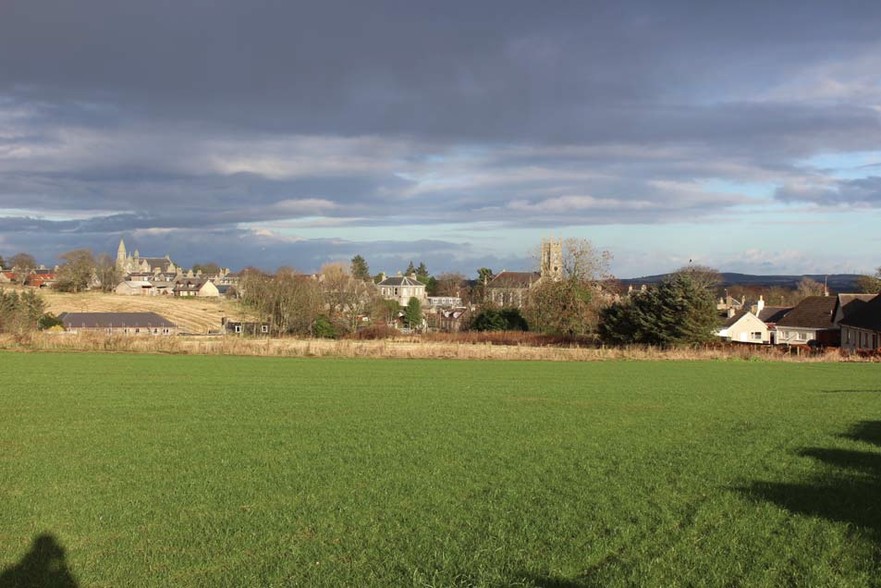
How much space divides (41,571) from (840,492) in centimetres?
1132

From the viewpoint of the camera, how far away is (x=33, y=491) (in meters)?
11.7

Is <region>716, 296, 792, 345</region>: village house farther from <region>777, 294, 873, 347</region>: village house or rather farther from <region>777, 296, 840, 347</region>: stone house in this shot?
<region>777, 294, 873, 347</region>: village house

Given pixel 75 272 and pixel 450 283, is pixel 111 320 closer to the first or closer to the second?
pixel 75 272

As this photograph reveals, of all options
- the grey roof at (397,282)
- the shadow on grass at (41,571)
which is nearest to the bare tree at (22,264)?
the grey roof at (397,282)

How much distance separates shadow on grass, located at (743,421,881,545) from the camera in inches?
409

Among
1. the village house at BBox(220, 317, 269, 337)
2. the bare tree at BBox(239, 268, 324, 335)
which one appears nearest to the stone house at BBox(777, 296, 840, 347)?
the bare tree at BBox(239, 268, 324, 335)

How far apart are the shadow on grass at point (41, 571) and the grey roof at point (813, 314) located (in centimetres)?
8876

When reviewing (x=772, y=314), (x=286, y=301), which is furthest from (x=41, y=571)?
(x=772, y=314)

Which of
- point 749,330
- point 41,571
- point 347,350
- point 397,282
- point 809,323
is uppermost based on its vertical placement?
point 397,282

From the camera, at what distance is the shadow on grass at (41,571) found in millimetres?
7879

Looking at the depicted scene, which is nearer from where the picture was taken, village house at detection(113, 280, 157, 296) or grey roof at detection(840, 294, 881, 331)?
grey roof at detection(840, 294, 881, 331)

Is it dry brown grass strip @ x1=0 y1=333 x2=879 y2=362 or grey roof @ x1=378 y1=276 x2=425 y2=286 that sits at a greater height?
grey roof @ x1=378 y1=276 x2=425 y2=286

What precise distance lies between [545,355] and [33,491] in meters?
41.6

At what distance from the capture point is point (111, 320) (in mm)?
95188
